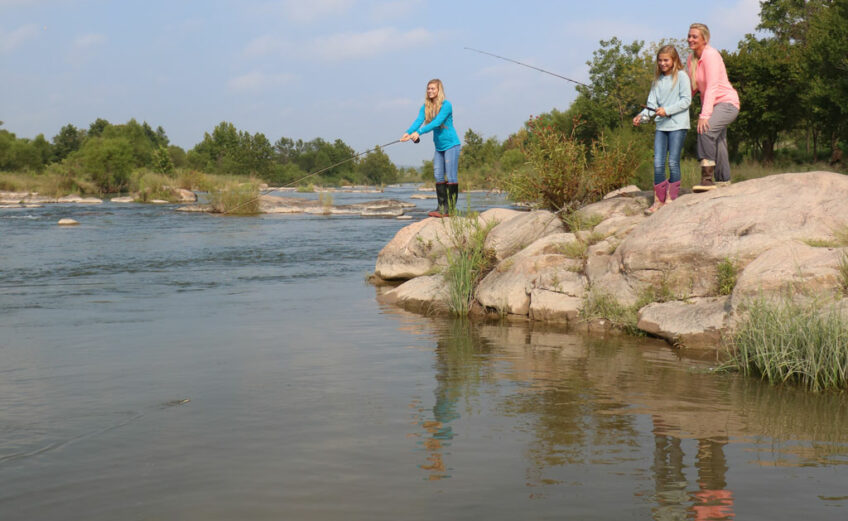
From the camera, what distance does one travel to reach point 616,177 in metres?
11.0

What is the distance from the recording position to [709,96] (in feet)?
27.5

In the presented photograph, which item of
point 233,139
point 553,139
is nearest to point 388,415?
point 553,139

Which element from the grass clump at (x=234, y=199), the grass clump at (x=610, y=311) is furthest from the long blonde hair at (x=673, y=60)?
the grass clump at (x=234, y=199)

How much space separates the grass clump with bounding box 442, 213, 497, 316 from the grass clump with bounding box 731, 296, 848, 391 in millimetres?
3577

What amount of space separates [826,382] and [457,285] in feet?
14.5

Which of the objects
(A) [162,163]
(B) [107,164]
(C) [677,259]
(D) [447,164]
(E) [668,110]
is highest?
(A) [162,163]

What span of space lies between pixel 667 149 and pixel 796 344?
3.90 m

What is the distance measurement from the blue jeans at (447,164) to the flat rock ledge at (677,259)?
1.56m

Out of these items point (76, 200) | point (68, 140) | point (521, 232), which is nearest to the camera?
point (521, 232)

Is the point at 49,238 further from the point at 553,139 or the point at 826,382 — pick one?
the point at 826,382

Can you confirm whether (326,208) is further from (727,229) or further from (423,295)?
(727,229)

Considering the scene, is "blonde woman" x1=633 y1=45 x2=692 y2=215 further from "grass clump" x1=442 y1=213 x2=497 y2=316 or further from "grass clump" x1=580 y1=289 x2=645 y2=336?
"grass clump" x1=442 y1=213 x2=497 y2=316

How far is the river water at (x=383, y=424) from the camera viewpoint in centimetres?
355

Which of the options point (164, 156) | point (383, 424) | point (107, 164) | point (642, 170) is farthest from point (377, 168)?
point (383, 424)
